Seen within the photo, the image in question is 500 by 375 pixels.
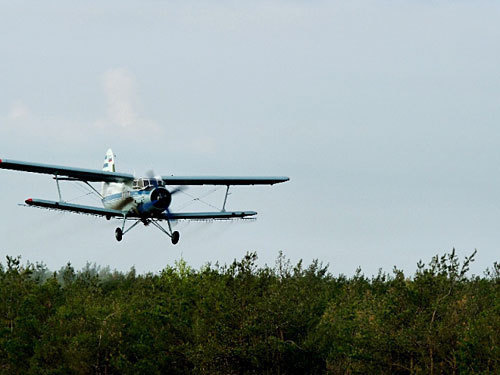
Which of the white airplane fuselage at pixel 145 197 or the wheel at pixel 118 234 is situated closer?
the white airplane fuselage at pixel 145 197

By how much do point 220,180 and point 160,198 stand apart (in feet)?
37.3

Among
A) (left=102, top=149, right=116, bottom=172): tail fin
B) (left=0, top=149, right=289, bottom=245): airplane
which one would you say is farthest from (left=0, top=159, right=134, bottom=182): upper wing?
(left=102, top=149, right=116, bottom=172): tail fin

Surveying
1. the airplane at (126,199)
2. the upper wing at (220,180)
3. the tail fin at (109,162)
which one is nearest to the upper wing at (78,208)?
the airplane at (126,199)

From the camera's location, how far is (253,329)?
3672 centimetres

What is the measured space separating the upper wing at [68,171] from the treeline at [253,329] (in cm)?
583

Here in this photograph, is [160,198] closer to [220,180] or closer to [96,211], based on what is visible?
[96,211]

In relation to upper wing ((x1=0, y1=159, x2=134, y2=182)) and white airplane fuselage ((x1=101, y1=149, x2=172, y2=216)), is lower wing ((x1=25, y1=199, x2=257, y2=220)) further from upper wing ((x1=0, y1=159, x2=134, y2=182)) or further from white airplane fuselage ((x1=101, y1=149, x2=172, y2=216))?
upper wing ((x1=0, y1=159, x2=134, y2=182))

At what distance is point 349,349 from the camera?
35.8 metres

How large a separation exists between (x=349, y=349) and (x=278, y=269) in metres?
5.87

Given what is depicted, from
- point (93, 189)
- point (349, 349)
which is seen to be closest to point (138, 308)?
point (93, 189)

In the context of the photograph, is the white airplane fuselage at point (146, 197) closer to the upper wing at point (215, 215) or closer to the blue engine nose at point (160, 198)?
the blue engine nose at point (160, 198)

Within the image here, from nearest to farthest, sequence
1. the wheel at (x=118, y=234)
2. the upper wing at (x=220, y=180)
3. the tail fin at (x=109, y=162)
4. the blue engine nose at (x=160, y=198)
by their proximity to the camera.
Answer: the blue engine nose at (x=160, y=198), the wheel at (x=118, y=234), the upper wing at (x=220, y=180), the tail fin at (x=109, y=162)

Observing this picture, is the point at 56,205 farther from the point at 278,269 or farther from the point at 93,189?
the point at 278,269

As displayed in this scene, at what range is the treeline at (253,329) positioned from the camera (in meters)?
31.4
